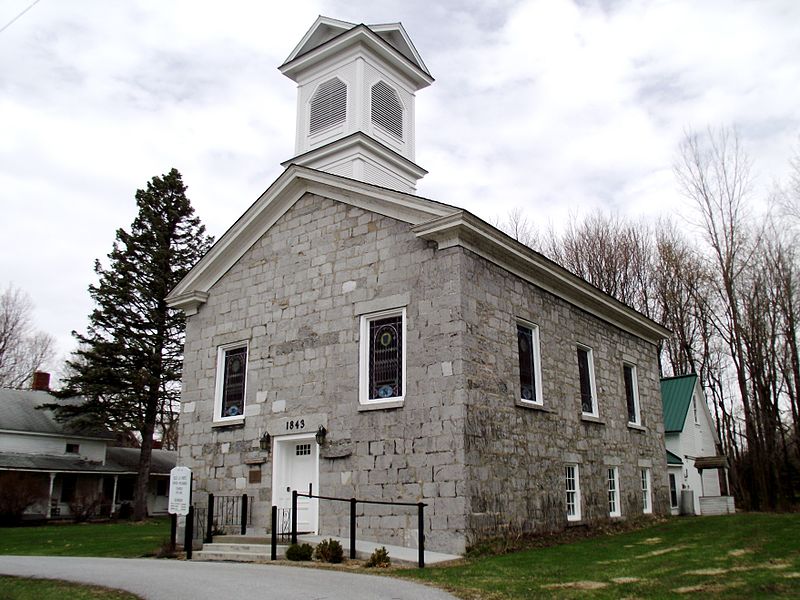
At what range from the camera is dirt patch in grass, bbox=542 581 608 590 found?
830 centimetres

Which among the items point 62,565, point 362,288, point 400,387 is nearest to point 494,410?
point 400,387

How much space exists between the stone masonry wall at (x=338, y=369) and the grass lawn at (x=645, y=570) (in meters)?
1.97

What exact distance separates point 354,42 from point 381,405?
10.3m

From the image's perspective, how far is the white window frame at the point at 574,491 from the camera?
15484mm

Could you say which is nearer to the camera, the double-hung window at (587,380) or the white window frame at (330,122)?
the double-hung window at (587,380)

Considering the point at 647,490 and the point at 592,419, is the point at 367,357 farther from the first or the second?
the point at 647,490

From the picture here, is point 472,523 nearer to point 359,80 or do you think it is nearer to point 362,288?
point 362,288

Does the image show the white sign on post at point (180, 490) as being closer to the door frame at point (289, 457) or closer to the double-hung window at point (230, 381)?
the door frame at point (289, 457)

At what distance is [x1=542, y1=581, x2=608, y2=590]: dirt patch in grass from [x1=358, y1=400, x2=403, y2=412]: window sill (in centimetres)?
519

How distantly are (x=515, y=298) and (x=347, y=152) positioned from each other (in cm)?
620

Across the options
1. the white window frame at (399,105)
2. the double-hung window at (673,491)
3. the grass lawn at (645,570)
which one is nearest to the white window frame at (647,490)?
the double-hung window at (673,491)

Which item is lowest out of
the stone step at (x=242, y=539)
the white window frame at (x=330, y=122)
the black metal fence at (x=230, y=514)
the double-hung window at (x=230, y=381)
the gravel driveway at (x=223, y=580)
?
the gravel driveway at (x=223, y=580)

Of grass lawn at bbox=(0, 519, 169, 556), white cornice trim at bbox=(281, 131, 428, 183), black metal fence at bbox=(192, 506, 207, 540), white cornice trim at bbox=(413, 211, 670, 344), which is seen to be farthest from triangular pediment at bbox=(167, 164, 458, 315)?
grass lawn at bbox=(0, 519, 169, 556)

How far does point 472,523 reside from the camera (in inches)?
476
